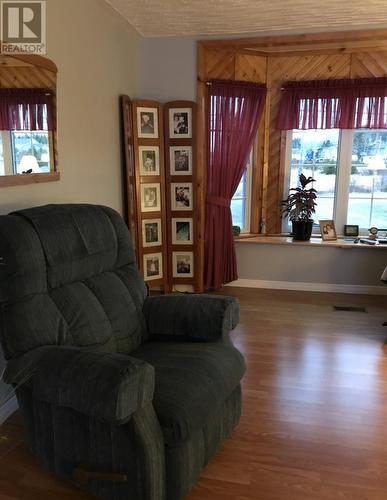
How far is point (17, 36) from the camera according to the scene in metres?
2.19

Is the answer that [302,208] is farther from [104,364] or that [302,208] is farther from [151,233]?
[104,364]

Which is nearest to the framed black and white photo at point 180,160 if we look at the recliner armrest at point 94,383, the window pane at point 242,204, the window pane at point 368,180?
the window pane at point 242,204

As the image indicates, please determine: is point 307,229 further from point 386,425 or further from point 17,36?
point 17,36

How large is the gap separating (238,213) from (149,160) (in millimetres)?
1325

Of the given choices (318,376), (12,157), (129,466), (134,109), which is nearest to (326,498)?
(129,466)

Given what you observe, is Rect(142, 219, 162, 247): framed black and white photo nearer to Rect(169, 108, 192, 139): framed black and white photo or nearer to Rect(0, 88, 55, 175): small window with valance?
Rect(169, 108, 192, 139): framed black and white photo

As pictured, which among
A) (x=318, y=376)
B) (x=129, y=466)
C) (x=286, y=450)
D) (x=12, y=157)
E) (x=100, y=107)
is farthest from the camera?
(x=100, y=107)

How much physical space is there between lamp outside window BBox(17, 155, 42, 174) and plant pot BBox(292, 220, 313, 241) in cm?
281

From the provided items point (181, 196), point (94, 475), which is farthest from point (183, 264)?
point (94, 475)

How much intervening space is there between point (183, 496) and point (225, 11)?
10.4 ft

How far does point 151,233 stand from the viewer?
3.89 metres

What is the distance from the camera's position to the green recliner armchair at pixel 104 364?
1.50 m

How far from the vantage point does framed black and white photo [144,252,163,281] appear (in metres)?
3.91

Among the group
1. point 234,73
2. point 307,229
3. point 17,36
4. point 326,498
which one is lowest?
point 326,498
